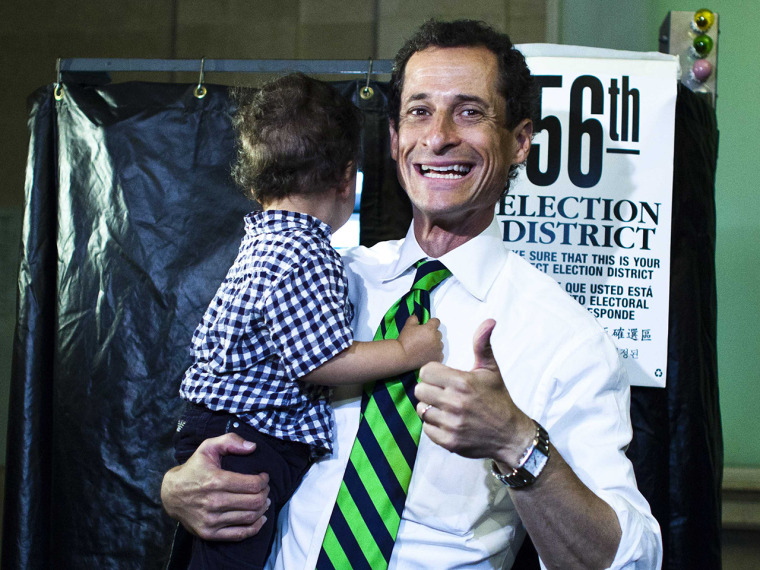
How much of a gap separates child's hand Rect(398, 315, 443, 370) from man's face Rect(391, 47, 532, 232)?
28 centimetres

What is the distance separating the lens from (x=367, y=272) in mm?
1626

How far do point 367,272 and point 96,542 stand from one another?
43.1 inches

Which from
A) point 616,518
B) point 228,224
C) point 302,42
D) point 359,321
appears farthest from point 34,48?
point 616,518

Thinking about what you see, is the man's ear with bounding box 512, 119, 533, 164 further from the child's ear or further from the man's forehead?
the child's ear

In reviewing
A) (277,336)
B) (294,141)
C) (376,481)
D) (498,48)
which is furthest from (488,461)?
(498,48)

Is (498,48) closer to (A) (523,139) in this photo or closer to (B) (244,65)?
(A) (523,139)

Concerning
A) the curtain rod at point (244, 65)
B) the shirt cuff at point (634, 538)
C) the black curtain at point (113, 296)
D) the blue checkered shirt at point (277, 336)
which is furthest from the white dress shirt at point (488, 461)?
the curtain rod at point (244, 65)

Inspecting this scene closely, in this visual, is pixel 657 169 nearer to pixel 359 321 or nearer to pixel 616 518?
pixel 359 321

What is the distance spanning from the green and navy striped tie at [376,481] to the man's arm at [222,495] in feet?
0.46

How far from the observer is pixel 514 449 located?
111 centimetres

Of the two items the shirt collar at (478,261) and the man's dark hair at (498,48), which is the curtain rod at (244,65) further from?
the shirt collar at (478,261)

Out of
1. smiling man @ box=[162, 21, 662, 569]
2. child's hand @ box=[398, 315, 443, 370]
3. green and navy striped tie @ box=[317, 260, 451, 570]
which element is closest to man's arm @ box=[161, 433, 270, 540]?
smiling man @ box=[162, 21, 662, 569]

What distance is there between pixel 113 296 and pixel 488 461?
1165mm

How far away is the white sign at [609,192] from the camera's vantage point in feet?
5.98
